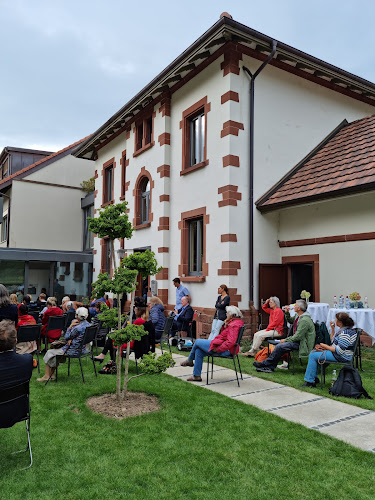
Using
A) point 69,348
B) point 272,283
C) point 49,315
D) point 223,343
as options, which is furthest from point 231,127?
point 69,348

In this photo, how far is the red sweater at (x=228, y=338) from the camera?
21.9ft

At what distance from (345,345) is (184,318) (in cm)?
573

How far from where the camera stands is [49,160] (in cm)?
2339

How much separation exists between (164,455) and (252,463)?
0.83m

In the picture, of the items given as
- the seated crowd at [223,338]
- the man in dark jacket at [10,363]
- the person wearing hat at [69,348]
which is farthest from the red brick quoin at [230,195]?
the man in dark jacket at [10,363]

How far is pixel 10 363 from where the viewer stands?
368 centimetres

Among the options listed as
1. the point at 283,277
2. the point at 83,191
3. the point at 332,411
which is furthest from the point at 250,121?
the point at 83,191

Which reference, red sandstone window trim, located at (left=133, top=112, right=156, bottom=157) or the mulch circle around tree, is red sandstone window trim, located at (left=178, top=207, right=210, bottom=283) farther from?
the mulch circle around tree

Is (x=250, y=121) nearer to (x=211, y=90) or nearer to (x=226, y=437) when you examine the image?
(x=211, y=90)

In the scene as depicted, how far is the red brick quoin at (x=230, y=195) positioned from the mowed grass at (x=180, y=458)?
6.27 metres

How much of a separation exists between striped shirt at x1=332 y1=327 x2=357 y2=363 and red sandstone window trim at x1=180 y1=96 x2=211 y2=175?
6914mm

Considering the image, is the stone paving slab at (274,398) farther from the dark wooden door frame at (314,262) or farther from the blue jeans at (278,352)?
the dark wooden door frame at (314,262)

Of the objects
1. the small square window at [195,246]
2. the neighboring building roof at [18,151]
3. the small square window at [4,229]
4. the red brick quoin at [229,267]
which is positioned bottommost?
the red brick quoin at [229,267]

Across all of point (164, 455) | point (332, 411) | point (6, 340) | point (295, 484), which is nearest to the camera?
point (295, 484)
